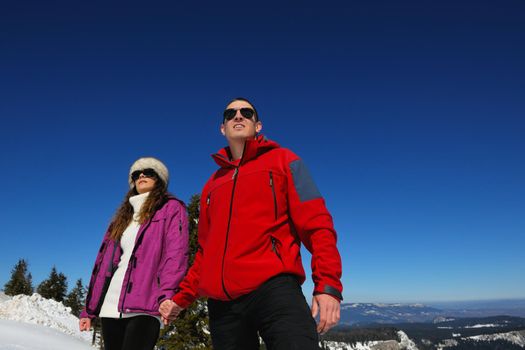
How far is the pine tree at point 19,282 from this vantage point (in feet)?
214

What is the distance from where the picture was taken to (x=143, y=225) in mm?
4434

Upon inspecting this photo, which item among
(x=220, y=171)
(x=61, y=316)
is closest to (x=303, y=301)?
(x=220, y=171)

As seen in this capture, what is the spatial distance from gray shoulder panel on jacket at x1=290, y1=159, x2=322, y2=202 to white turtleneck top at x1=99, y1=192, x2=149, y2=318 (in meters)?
2.21

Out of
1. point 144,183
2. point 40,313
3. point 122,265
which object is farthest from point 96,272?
point 40,313

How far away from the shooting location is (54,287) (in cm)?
6116

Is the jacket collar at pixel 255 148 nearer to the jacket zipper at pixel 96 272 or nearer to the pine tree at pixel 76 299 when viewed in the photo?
the jacket zipper at pixel 96 272

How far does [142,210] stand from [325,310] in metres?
2.71

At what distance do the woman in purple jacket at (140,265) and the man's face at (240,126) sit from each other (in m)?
1.23

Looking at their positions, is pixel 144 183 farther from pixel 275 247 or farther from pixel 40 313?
pixel 40 313

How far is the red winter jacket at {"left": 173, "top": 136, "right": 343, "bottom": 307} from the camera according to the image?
9.67 feet

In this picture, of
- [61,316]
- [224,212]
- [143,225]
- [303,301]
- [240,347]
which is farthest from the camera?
[61,316]

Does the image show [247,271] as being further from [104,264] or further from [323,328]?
[104,264]

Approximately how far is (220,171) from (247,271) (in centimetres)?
137

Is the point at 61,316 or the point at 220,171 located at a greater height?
the point at 220,171
